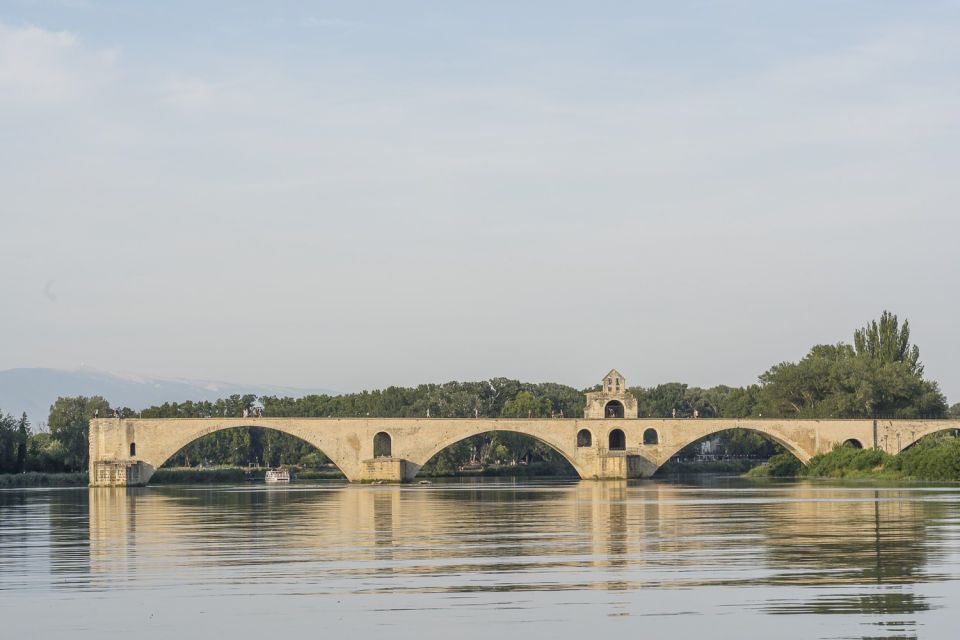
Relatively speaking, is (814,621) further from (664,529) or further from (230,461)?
(230,461)

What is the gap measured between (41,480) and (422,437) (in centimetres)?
2692

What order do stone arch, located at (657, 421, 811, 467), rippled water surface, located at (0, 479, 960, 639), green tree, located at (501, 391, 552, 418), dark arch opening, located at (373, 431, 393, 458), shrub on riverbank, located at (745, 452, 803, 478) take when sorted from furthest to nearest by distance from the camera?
1. green tree, located at (501, 391, 552, 418)
2. shrub on riverbank, located at (745, 452, 803, 478)
3. dark arch opening, located at (373, 431, 393, 458)
4. stone arch, located at (657, 421, 811, 467)
5. rippled water surface, located at (0, 479, 960, 639)

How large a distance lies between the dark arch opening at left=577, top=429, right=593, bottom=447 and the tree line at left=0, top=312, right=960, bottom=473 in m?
11.0

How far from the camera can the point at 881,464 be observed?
79.8 metres

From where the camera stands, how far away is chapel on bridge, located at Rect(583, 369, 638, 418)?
322 feet

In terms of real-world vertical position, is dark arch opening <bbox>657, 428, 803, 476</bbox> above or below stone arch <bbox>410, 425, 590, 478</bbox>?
below

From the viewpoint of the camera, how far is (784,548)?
25656 mm

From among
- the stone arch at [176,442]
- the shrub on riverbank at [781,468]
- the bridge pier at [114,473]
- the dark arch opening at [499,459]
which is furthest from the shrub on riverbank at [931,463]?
the bridge pier at [114,473]

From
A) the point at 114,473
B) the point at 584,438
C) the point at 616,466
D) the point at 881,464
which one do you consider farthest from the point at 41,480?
the point at 881,464

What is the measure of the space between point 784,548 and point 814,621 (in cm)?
989

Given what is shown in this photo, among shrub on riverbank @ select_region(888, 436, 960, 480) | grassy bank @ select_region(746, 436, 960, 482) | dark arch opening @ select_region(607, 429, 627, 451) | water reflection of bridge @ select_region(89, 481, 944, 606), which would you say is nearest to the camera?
water reflection of bridge @ select_region(89, 481, 944, 606)

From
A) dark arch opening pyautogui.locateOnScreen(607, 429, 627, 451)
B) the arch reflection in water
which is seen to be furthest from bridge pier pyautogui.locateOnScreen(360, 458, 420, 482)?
the arch reflection in water

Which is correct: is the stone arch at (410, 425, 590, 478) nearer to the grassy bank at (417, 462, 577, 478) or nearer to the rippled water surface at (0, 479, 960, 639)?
the grassy bank at (417, 462, 577, 478)

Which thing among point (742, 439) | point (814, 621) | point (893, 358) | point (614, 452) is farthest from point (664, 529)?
point (742, 439)
